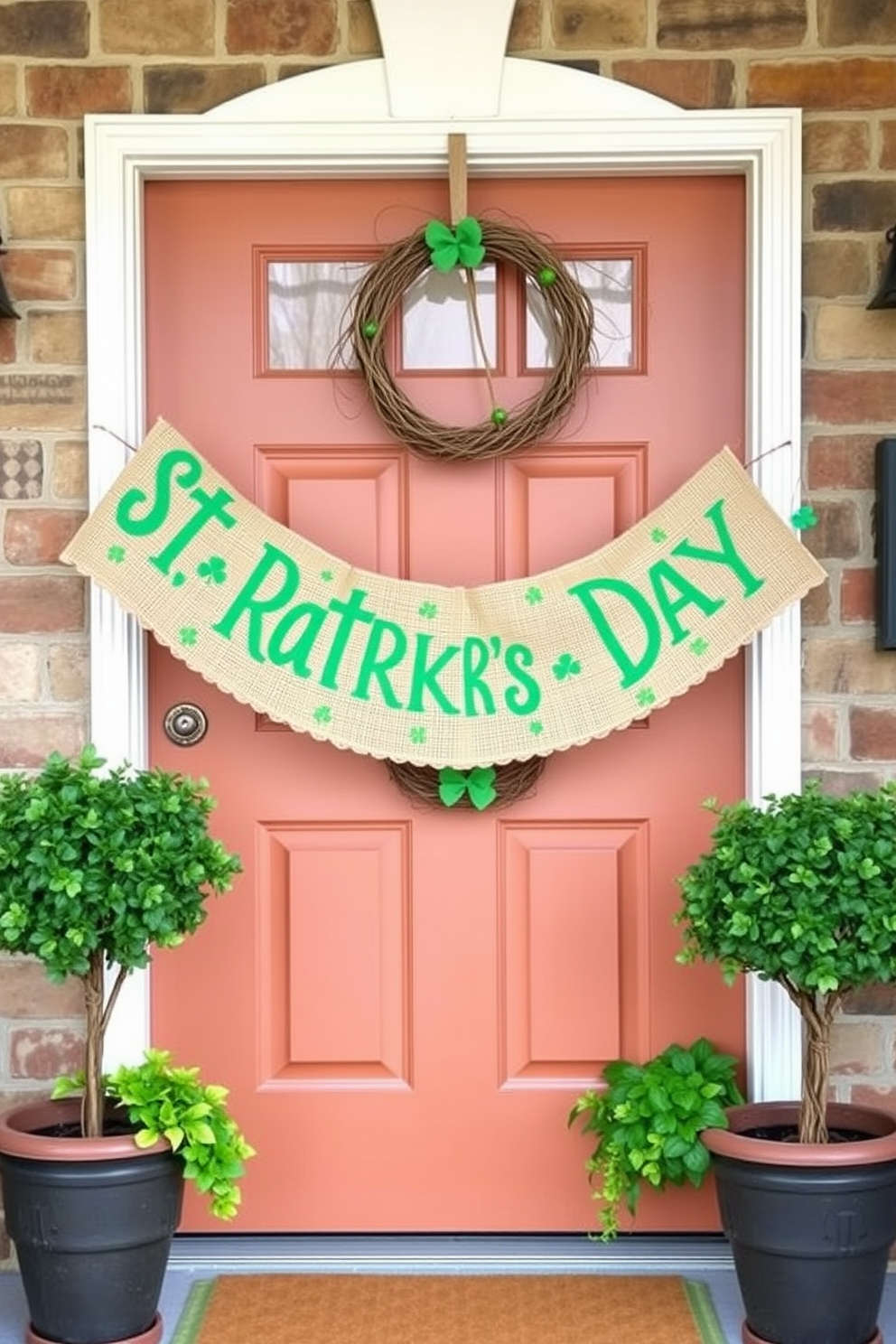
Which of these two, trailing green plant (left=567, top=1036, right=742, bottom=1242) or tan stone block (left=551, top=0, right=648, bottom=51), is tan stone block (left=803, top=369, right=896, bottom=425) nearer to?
tan stone block (left=551, top=0, right=648, bottom=51)

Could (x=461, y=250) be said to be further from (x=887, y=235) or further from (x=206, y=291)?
(x=887, y=235)

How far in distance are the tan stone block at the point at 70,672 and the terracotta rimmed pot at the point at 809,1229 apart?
1.30m

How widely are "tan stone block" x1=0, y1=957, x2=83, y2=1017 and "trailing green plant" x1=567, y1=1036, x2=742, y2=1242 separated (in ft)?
2.99

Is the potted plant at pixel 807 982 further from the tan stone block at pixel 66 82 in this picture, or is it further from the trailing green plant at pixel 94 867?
the tan stone block at pixel 66 82

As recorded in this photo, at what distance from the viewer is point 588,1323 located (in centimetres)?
248

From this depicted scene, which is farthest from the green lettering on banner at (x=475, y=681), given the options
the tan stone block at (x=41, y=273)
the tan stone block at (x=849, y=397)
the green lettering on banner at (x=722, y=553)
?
the tan stone block at (x=41, y=273)

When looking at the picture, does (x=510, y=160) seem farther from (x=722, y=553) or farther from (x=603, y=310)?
(x=722, y=553)

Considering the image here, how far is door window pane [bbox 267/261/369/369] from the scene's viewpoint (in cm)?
280

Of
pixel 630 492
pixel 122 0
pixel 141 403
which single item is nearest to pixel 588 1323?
pixel 630 492

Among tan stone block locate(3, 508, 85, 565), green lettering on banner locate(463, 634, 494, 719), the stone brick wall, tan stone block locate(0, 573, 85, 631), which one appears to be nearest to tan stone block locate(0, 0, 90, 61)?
the stone brick wall

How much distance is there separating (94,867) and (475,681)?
72cm

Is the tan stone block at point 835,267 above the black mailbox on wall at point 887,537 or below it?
above

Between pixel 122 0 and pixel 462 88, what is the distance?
615 mm

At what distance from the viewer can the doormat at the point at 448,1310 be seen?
2439 mm
